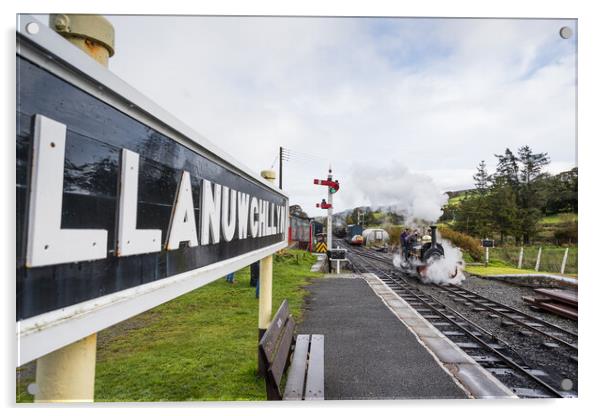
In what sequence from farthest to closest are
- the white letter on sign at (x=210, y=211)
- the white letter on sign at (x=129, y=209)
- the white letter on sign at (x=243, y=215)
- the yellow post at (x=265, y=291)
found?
the yellow post at (x=265, y=291) → the white letter on sign at (x=243, y=215) → the white letter on sign at (x=210, y=211) → the white letter on sign at (x=129, y=209)

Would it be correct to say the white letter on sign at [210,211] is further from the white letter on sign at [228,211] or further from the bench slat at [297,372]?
the bench slat at [297,372]

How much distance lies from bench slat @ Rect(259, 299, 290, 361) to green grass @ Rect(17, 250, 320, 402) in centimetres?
57

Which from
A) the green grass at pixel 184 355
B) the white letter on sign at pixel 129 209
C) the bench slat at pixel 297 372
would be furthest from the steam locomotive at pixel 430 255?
the white letter on sign at pixel 129 209

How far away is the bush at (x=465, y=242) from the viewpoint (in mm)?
14141

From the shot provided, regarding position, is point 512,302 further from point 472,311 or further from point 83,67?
point 83,67

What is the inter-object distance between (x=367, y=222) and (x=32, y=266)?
41.4 m

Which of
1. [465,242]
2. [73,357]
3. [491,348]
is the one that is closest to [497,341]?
[491,348]

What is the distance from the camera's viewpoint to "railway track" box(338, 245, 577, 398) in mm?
3131

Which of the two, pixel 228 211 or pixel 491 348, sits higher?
pixel 228 211

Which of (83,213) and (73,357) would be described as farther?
(73,357)

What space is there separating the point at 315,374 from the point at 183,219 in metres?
1.91

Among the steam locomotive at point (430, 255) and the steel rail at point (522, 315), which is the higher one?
the steam locomotive at point (430, 255)

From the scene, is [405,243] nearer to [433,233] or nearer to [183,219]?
[433,233]

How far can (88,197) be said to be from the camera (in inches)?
39.4
